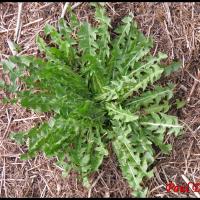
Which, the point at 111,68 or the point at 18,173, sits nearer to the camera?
the point at 111,68

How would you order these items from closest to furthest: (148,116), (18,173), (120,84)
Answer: (120,84)
(148,116)
(18,173)

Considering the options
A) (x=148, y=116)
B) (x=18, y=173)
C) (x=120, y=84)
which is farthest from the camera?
(x=18, y=173)

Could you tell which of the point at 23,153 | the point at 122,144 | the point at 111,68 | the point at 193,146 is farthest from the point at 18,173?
the point at 193,146

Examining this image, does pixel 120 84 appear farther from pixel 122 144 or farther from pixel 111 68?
pixel 122 144

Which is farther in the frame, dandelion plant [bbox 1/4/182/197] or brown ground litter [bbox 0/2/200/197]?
brown ground litter [bbox 0/2/200/197]

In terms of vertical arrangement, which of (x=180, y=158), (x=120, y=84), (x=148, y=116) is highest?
(x=120, y=84)

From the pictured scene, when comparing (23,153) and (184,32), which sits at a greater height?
(184,32)

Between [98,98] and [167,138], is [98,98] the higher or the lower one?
the higher one

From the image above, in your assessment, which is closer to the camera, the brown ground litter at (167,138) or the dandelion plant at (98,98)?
the dandelion plant at (98,98)
